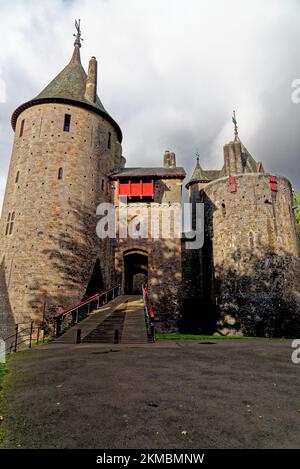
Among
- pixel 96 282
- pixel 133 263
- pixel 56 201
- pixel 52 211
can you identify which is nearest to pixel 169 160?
pixel 133 263

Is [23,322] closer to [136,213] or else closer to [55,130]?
[136,213]

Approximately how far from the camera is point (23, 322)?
15.7 meters

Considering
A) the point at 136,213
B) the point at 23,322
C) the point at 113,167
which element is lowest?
the point at 23,322

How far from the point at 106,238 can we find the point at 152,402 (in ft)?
56.7

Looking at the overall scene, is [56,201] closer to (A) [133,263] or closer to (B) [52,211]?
(B) [52,211]

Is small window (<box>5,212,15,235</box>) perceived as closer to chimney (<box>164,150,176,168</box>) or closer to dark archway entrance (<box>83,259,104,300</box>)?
dark archway entrance (<box>83,259,104,300</box>)

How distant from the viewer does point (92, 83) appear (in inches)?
843

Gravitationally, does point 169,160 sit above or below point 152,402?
above

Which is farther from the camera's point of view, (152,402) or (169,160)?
(169,160)

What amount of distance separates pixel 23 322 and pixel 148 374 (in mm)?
12689

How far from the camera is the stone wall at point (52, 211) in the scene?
16.5m

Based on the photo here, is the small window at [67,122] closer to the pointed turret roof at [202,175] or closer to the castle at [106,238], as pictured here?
the castle at [106,238]

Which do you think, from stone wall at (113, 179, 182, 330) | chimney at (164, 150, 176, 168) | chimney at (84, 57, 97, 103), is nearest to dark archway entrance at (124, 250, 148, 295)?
stone wall at (113, 179, 182, 330)
